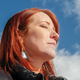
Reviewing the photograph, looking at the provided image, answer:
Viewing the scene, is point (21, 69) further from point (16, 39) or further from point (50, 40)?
point (50, 40)

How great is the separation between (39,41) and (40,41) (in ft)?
0.07

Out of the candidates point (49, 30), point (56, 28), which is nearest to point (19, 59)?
point (49, 30)

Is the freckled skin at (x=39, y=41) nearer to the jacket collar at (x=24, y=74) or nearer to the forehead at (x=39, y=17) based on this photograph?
the forehead at (x=39, y=17)

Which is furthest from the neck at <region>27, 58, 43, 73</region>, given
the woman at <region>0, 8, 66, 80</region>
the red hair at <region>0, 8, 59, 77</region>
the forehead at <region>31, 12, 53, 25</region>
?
the forehead at <region>31, 12, 53, 25</region>

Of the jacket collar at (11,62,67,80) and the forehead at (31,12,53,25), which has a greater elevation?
the forehead at (31,12,53,25)

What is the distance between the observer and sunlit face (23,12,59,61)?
11.4ft

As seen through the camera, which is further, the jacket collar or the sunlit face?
the sunlit face

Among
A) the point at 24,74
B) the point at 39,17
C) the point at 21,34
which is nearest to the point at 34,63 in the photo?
the point at 24,74

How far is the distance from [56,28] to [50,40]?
0.89m

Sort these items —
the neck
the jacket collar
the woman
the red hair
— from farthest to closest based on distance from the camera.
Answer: the neck, the red hair, the woman, the jacket collar

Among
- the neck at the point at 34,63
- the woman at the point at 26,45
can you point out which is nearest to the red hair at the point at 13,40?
the woman at the point at 26,45

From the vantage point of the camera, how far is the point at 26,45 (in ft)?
11.8

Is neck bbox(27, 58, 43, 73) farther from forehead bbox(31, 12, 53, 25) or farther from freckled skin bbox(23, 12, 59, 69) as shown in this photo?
forehead bbox(31, 12, 53, 25)

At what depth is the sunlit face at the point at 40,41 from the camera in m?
3.47
